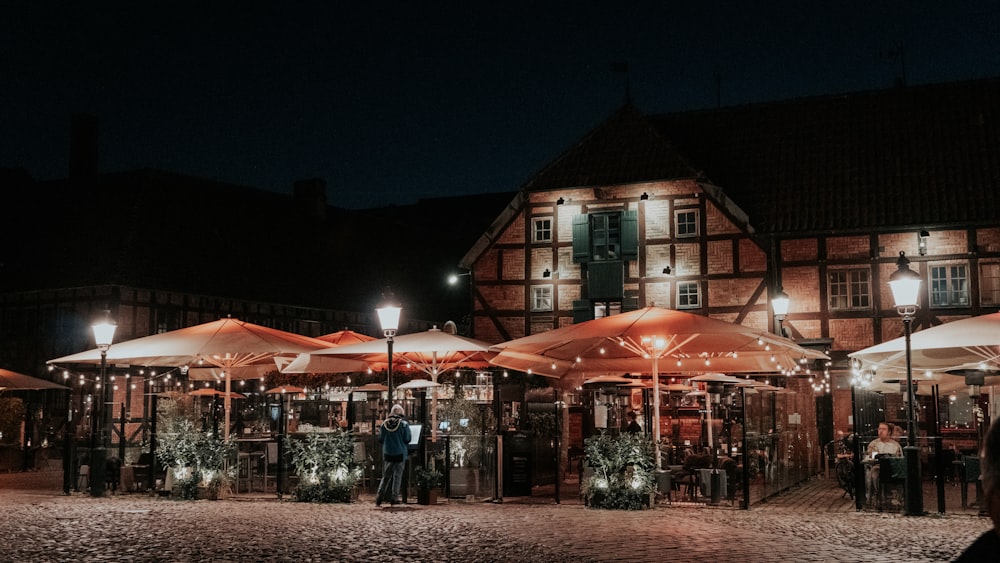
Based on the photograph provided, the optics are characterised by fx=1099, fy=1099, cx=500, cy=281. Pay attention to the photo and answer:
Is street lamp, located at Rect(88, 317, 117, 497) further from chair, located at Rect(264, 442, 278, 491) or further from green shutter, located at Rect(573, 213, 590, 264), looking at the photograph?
green shutter, located at Rect(573, 213, 590, 264)

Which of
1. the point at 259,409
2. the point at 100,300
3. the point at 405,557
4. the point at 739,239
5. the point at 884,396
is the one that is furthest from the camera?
the point at 100,300

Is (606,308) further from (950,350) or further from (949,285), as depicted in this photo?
(950,350)

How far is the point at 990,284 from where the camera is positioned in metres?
26.4

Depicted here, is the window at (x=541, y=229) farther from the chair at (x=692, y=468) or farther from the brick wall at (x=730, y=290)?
the chair at (x=692, y=468)

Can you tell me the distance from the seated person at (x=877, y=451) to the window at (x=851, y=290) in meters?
10.2

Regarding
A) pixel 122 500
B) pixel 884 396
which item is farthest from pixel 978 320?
pixel 122 500

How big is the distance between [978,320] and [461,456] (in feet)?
26.6

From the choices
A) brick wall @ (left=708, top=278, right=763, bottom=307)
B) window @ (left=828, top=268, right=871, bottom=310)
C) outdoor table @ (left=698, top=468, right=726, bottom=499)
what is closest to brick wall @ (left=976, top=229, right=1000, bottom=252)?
window @ (left=828, top=268, right=871, bottom=310)

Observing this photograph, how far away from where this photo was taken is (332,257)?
42.8 metres

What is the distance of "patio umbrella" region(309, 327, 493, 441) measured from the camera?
1810 cm

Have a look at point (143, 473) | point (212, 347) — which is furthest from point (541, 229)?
point (143, 473)

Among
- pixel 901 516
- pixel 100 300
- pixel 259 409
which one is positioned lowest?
pixel 901 516

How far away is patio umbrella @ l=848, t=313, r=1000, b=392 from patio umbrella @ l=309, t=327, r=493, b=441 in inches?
247

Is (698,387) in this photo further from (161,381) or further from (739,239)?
(161,381)
